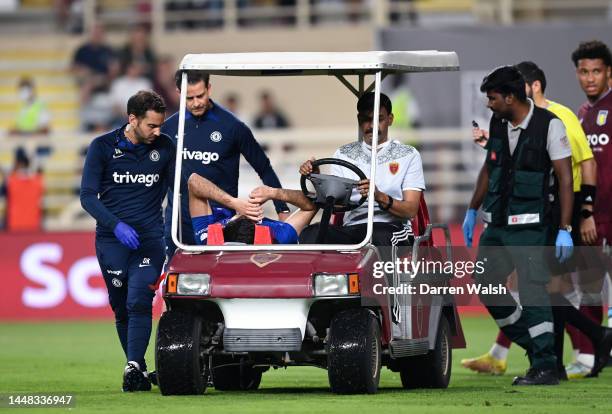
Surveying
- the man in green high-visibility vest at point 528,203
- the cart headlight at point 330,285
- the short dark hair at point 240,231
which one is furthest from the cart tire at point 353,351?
the man in green high-visibility vest at point 528,203

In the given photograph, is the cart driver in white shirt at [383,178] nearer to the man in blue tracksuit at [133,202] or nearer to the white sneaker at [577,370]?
the man in blue tracksuit at [133,202]

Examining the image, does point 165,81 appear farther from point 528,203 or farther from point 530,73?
point 528,203

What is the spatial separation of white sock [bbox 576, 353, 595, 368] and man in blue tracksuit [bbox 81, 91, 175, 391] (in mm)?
3429

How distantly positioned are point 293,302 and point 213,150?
2318mm

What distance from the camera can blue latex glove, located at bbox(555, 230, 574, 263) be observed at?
36.7ft

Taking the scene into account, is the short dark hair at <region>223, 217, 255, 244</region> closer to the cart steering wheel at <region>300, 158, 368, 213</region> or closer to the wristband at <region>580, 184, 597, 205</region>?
the cart steering wheel at <region>300, 158, 368, 213</region>

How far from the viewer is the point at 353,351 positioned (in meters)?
9.62

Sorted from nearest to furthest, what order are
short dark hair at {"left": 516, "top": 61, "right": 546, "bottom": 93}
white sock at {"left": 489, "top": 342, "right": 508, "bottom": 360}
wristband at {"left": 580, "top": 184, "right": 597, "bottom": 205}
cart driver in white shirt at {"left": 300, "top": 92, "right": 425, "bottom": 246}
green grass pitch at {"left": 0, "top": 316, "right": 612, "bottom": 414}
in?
1. green grass pitch at {"left": 0, "top": 316, "right": 612, "bottom": 414}
2. cart driver in white shirt at {"left": 300, "top": 92, "right": 425, "bottom": 246}
3. wristband at {"left": 580, "top": 184, "right": 597, "bottom": 205}
4. short dark hair at {"left": 516, "top": 61, "right": 546, "bottom": 93}
5. white sock at {"left": 489, "top": 342, "right": 508, "bottom": 360}

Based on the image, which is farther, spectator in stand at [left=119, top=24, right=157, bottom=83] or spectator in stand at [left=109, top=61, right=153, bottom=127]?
spectator in stand at [left=119, top=24, right=157, bottom=83]

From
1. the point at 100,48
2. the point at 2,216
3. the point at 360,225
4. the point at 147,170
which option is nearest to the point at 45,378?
the point at 147,170

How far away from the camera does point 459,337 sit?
11508 millimetres

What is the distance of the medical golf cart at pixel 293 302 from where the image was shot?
972 centimetres

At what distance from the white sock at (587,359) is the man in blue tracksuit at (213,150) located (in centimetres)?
279

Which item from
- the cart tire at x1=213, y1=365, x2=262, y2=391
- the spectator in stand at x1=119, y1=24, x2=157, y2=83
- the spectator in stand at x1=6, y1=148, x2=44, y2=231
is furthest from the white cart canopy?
the spectator in stand at x1=119, y1=24, x2=157, y2=83
